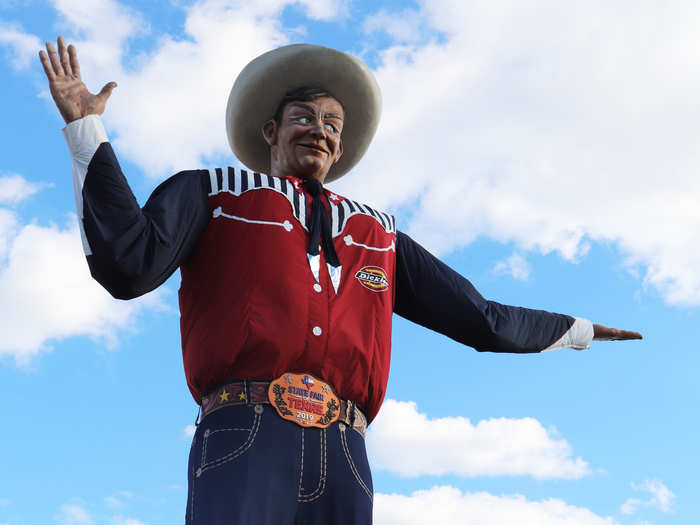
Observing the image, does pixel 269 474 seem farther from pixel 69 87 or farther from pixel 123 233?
pixel 69 87

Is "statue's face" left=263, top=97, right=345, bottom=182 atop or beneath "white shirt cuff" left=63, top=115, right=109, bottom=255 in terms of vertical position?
atop

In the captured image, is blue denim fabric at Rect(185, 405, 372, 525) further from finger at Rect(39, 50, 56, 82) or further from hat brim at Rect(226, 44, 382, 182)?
hat brim at Rect(226, 44, 382, 182)

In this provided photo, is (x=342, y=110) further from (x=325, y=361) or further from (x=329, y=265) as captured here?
(x=325, y=361)

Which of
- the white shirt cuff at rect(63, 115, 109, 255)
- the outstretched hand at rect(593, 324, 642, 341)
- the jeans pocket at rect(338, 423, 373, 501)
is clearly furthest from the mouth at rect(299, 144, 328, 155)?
the outstretched hand at rect(593, 324, 642, 341)

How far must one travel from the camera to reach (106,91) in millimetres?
3723

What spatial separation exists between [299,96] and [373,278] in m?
1.26

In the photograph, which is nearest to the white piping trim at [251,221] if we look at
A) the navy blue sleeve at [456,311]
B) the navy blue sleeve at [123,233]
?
the navy blue sleeve at [123,233]

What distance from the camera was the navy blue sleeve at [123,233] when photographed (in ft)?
11.6

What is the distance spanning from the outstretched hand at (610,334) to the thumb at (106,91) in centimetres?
294

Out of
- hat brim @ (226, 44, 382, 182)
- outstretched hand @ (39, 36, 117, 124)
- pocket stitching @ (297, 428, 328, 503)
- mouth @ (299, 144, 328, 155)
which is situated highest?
hat brim @ (226, 44, 382, 182)

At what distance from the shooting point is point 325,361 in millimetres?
3766

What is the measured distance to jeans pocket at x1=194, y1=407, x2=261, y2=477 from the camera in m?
3.51

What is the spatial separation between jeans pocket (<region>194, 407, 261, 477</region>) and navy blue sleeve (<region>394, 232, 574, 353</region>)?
4.70 ft

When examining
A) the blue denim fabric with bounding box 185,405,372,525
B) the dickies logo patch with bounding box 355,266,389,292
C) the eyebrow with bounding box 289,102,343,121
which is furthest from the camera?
the eyebrow with bounding box 289,102,343,121
